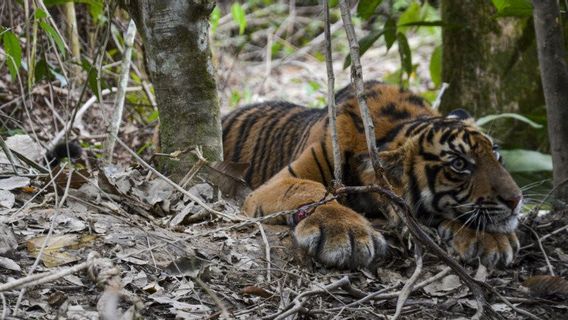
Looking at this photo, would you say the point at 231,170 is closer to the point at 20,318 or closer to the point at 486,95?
the point at 20,318

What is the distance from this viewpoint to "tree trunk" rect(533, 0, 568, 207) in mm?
3438

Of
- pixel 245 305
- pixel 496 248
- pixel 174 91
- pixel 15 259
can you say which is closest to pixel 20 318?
pixel 15 259

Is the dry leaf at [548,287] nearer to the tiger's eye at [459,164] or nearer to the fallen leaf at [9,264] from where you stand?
the tiger's eye at [459,164]

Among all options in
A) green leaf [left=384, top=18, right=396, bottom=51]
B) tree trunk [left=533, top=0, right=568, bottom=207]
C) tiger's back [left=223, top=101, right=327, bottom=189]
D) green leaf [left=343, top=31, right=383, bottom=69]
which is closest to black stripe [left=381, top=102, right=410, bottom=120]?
tiger's back [left=223, top=101, right=327, bottom=189]

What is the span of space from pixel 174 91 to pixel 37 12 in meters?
0.68

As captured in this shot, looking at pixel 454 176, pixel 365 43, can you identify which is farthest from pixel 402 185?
pixel 365 43

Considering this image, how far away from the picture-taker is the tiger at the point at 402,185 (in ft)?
10.4

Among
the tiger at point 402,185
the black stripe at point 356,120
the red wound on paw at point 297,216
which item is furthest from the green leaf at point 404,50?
the red wound on paw at point 297,216

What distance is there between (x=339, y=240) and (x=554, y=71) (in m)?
1.22

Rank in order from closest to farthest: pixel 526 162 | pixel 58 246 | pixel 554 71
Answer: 1. pixel 58 246
2. pixel 554 71
3. pixel 526 162

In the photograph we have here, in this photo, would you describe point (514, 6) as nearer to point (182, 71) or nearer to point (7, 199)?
point (182, 71)

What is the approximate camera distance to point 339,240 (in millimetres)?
3072

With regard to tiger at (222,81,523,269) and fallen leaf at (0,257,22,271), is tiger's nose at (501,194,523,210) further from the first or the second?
fallen leaf at (0,257,22,271)

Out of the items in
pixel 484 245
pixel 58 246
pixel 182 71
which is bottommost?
pixel 484 245
